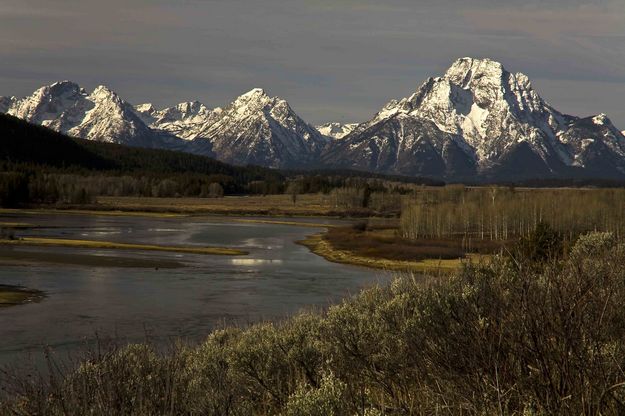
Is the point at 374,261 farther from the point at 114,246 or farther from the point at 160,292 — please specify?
the point at 160,292

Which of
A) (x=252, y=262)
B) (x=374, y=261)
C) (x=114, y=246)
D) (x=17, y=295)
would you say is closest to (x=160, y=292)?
(x=17, y=295)

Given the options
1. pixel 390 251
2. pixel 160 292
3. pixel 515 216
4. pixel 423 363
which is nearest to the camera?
pixel 423 363

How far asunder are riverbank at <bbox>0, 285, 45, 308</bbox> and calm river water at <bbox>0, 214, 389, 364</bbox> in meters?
0.93

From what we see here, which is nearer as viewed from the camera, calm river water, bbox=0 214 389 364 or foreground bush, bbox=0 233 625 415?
foreground bush, bbox=0 233 625 415

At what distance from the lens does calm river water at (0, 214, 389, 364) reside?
37.2m

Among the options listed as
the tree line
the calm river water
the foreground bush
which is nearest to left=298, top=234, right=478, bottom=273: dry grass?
the calm river water

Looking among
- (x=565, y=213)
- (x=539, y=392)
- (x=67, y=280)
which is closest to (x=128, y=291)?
(x=67, y=280)

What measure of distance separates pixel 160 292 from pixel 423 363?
4334 cm

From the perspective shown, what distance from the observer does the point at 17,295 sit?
48.2 meters

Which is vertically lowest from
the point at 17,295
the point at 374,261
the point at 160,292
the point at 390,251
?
the point at 374,261

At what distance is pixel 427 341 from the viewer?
1280 centimetres

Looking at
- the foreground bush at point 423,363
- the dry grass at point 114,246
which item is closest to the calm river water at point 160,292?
the dry grass at point 114,246

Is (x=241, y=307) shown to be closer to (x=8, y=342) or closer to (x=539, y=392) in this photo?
(x=8, y=342)

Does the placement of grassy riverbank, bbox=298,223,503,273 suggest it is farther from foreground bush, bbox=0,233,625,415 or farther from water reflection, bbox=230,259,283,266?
foreground bush, bbox=0,233,625,415
